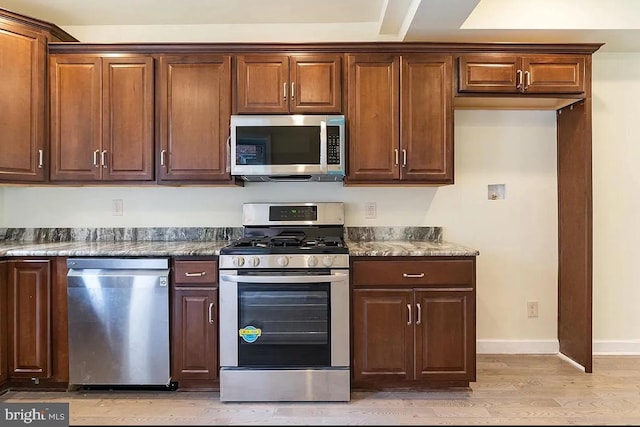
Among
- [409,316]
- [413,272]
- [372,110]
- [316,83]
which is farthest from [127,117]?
[409,316]

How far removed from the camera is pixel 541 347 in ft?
9.73

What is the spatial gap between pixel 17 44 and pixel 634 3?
415cm

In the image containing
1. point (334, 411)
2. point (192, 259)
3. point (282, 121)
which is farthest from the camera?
point (282, 121)

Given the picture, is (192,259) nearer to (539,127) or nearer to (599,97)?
(539,127)

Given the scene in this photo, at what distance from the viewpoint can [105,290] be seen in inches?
89.1

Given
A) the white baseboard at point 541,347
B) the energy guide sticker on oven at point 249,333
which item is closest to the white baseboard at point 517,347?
the white baseboard at point 541,347

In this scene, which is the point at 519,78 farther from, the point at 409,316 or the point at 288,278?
the point at 288,278

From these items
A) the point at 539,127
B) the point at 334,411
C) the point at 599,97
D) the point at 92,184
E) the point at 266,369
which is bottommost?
the point at 334,411

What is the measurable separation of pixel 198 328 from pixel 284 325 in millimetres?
536

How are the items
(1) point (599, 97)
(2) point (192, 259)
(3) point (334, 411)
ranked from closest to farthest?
(3) point (334, 411), (2) point (192, 259), (1) point (599, 97)

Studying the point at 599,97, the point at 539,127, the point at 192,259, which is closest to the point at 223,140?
the point at 192,259

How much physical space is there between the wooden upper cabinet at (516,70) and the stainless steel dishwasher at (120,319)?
235 cm

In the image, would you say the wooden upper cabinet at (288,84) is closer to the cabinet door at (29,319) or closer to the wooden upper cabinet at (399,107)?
the wooden upper cabinet at (399,107)

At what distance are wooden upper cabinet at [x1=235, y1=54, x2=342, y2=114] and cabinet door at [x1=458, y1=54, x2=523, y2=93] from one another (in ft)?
2.82
